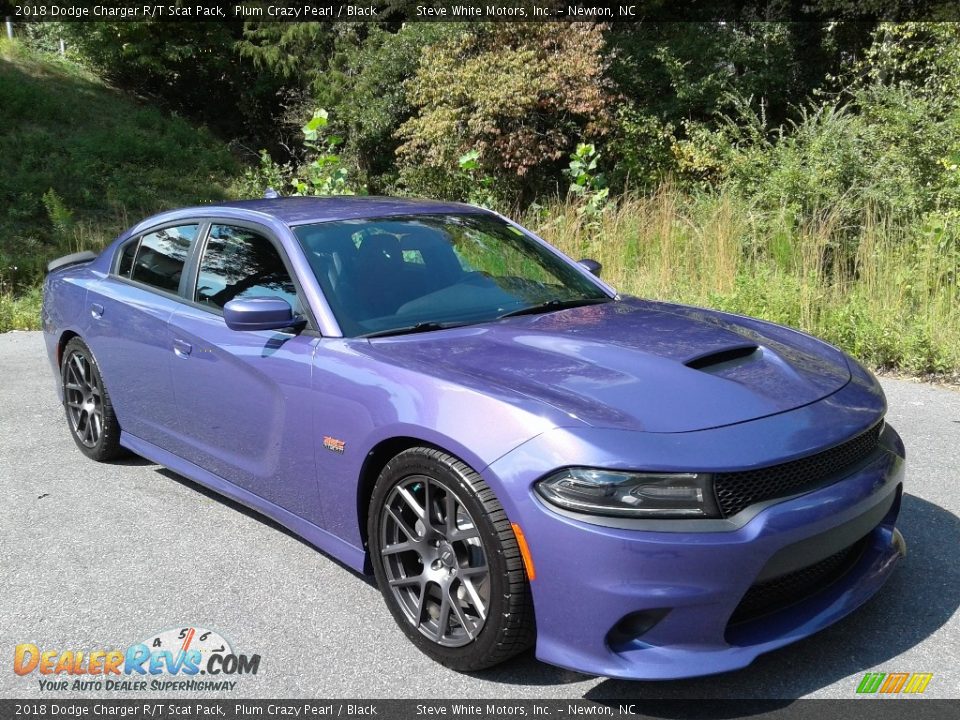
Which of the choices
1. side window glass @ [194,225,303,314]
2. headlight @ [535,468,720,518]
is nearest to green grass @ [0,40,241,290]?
side window glass @ [194,225,303,314]

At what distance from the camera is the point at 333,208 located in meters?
4.38

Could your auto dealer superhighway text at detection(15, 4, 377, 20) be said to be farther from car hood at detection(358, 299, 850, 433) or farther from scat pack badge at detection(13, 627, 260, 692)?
scat pack badge at detection(13, 627, 260, 692)

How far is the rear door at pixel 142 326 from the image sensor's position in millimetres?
4480

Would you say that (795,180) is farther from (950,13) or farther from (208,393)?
(208,393)

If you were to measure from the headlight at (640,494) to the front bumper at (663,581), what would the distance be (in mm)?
51

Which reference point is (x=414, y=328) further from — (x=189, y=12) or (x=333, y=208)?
(x=189, y=12)

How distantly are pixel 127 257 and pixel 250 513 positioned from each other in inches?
66.2

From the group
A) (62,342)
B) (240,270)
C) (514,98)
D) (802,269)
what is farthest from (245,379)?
(514,98)

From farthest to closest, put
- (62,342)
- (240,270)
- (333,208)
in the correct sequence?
(62,342), (333,208), (240,270)

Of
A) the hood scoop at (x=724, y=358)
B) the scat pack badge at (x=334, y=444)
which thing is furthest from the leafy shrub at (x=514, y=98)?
the scat pack badge at (x=334, y=444)

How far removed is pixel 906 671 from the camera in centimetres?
295

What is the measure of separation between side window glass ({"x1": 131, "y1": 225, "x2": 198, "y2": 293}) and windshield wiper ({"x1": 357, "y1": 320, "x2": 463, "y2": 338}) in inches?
57.3

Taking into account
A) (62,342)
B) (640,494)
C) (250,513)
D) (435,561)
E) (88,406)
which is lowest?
(250,513)

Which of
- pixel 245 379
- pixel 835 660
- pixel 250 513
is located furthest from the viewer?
→ pixel 250 513
